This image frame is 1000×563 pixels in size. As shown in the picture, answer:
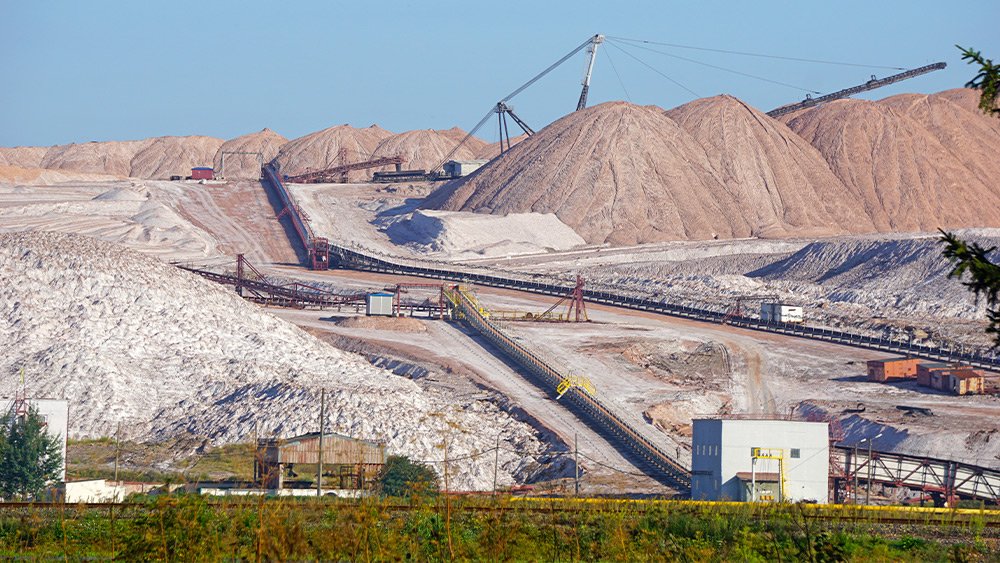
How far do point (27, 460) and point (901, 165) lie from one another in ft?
393

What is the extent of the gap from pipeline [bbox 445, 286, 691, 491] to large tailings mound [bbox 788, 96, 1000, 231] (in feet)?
228

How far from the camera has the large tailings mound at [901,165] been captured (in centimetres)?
13775

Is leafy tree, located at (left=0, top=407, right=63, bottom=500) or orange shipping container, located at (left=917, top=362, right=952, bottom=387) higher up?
orange shipping container, located at (left=917, top=362, right=952, bottom=387)

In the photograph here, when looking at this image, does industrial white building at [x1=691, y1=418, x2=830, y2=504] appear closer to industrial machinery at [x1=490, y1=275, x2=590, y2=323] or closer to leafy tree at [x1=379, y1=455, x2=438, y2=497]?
leafy tree at [x1=379, y1=455, x2=438, y2=497]

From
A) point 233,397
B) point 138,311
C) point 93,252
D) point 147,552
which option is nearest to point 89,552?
point 147,552

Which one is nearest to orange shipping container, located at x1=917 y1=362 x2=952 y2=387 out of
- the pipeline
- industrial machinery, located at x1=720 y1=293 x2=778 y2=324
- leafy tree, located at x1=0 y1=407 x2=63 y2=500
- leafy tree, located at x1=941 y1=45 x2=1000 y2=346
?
the pipeline

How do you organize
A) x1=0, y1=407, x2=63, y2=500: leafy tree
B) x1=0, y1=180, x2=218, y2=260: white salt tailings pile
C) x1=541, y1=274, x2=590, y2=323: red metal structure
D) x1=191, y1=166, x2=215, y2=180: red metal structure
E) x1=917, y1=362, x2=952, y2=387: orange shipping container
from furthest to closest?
x1=191, y1=166, x2=215, y2=180: red metal structure → x1=0, y1=180, x2=218, y2=260: white salt tailings pile → x1=541, y1=274, x2=590, y2=323: red metal structure → x1=917, y1=362, x2=952, y2=387: orange shipping container → x1=0, y1=407, x2=63, y2=500: leafy tree

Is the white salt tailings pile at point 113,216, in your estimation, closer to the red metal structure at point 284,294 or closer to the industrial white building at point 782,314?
the red metal structure at point 284,294

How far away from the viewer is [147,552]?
15805 mm

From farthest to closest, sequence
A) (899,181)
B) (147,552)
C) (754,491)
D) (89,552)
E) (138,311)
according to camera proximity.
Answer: (899,181)
(138,311)
(754,491)
(89,552)
(147,552)

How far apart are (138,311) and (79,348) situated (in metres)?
5.12

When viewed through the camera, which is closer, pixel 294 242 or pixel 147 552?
pixel 147 552

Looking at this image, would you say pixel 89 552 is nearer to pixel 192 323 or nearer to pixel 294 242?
pixel 192 323

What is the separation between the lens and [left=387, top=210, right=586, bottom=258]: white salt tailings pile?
357 feet
